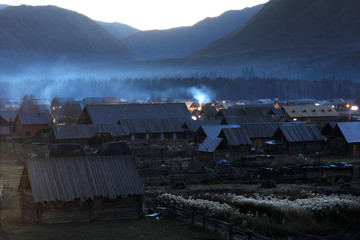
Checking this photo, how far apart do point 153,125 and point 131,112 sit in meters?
12.5

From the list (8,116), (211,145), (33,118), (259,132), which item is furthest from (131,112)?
(211,145)

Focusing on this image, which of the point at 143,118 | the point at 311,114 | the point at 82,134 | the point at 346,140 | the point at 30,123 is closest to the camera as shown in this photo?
the point at 346,140

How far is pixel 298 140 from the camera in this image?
59312 mm

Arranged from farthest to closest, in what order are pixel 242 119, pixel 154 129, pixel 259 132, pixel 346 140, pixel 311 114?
pixel 311 114 → pixel 242 119 → pixel 154 129 → pixel 259 132 → pixel 346 140

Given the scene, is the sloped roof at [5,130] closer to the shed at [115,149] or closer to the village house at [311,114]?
the shed at [115,149]

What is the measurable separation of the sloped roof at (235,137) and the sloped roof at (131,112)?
86.6ft

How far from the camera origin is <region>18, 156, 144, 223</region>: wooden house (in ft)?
84.4

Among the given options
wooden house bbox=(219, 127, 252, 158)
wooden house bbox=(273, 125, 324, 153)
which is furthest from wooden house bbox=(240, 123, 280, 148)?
wooden house bbox=(219, 127, 252, 158)

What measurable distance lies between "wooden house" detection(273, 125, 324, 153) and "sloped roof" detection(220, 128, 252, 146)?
5535 mm

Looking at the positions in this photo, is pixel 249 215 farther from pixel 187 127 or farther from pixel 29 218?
pixel 187 127

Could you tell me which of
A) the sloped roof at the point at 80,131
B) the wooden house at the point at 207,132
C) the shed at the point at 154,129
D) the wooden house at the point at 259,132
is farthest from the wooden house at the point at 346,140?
the sloped roof at the point at 80,131

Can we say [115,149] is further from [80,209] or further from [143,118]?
[143,118]

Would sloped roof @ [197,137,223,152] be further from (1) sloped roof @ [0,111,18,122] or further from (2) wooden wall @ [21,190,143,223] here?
(1) sloped roof @ [0,111,18,122]

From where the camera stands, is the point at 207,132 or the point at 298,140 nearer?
the point at 298,140
